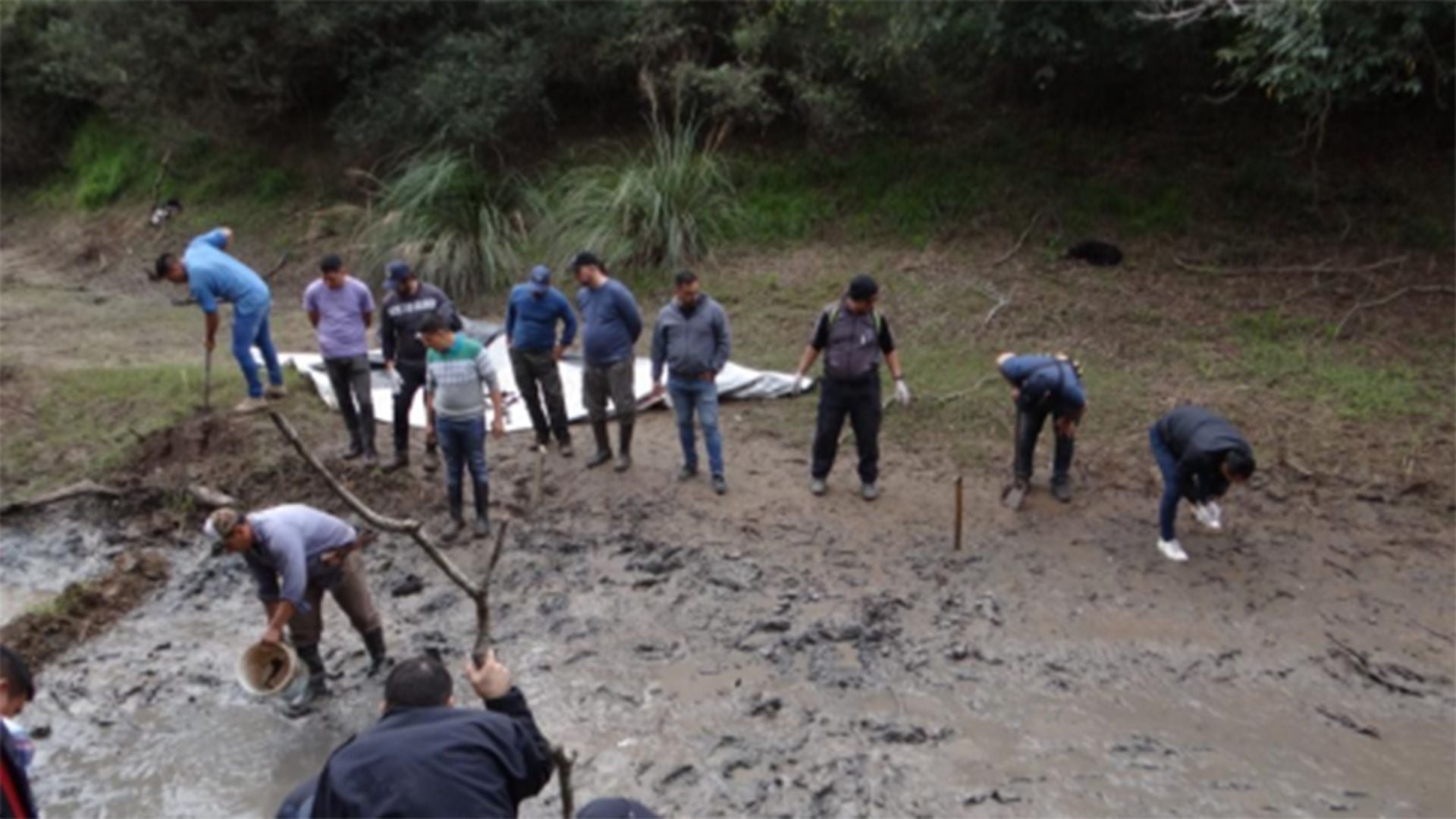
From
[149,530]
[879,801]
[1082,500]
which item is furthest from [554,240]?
[879,801]

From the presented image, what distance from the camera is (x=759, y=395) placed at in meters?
10.3

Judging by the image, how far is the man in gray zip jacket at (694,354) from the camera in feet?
27.7

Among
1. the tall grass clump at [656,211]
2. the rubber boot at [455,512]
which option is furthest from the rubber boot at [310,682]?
the tall grass clump at [656,211]

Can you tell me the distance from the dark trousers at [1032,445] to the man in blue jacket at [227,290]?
5.98m

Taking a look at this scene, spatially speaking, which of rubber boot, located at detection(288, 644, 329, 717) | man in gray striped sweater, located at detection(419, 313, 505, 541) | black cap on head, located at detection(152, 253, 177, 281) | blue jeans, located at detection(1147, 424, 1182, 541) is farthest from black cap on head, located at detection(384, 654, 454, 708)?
black cap on head, located at detection(152, 253, 177, 281)

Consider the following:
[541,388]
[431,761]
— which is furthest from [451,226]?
[431,761]

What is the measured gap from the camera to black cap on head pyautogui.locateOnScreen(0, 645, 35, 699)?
12.9 ft

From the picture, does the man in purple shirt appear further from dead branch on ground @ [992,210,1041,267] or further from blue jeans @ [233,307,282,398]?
dead branch on ground @ [992,210,1041,267]

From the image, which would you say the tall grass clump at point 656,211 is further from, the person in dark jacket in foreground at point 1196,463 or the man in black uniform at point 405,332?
the person in dark jacket in foreground at point 1196,463

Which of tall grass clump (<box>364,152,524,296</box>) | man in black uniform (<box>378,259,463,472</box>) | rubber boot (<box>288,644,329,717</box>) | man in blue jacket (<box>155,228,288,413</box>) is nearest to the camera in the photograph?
rubber boot (<box>288,644,329,717</box>)

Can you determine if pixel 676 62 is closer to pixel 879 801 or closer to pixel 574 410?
pixel 574 410

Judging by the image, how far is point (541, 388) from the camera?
9242mm

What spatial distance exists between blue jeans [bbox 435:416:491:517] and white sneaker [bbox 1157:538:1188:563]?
14.7 ft

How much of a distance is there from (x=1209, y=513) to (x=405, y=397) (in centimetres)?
574
